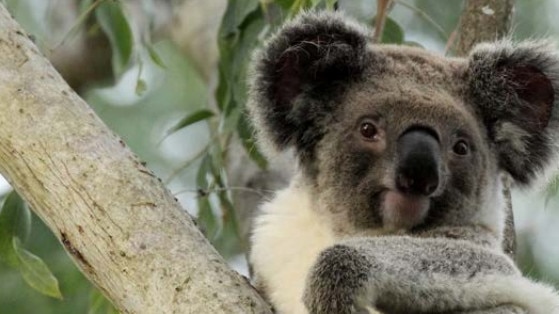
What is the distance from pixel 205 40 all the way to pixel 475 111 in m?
2.55

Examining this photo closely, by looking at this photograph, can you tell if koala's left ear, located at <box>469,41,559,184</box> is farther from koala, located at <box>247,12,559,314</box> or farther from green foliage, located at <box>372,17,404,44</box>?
green foliage, located at <box>372,17,404,44</box>

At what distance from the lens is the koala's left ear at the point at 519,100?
2.91m

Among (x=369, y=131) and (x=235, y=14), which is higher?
Answer: (x=369, y=131)

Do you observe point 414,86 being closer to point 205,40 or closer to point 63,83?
point 63,83

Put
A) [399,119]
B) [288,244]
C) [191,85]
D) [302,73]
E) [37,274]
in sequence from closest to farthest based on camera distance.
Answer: [399,119] < [288,244] < [302,73] < [37,274] < [191,85]

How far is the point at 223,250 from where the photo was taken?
184 inches

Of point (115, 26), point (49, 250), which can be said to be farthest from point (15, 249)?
point (49, 250)

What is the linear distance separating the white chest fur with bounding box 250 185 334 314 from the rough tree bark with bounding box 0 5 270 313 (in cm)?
41

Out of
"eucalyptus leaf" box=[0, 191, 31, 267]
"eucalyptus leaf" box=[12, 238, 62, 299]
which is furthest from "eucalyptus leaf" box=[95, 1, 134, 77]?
"eucalyptus leaf" box=[12, 238, 62, 299]

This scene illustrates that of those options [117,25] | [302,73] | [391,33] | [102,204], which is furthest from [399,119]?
[117,25]

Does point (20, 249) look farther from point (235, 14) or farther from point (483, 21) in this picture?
point (483, 21)

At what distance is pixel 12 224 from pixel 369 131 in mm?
1106

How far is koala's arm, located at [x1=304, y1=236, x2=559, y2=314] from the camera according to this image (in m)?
2.24

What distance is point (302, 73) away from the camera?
3.01 meters
